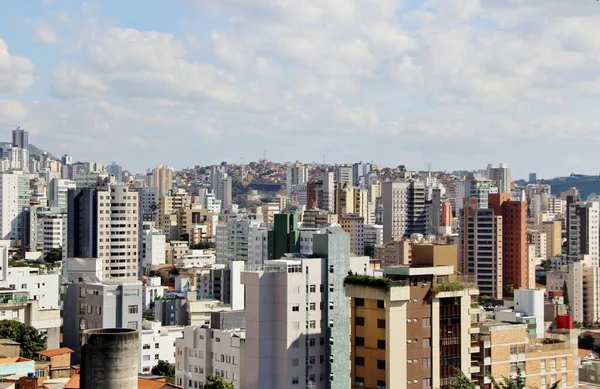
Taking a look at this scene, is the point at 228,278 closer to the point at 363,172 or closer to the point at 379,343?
the point at 379,343

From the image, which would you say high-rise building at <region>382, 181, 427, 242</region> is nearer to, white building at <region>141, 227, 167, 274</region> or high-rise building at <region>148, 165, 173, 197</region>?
white building at <region>141, 227, 167, 274</region>

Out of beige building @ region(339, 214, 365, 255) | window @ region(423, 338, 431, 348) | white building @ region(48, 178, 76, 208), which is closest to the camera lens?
window @ region(423, 338, 431, 348)

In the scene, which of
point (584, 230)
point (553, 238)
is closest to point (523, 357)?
point (584, 230)

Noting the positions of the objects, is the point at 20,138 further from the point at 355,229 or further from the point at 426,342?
the point at 426,342

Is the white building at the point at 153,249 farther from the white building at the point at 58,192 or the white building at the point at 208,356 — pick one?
the white building at the point at 208,356

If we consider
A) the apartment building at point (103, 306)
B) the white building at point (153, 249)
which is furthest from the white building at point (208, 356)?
the white building at point (153, 249)

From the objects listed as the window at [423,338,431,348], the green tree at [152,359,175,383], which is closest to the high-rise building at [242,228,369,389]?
the window at [423,338,431,348]

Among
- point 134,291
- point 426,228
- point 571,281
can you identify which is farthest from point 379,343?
point 426,228
